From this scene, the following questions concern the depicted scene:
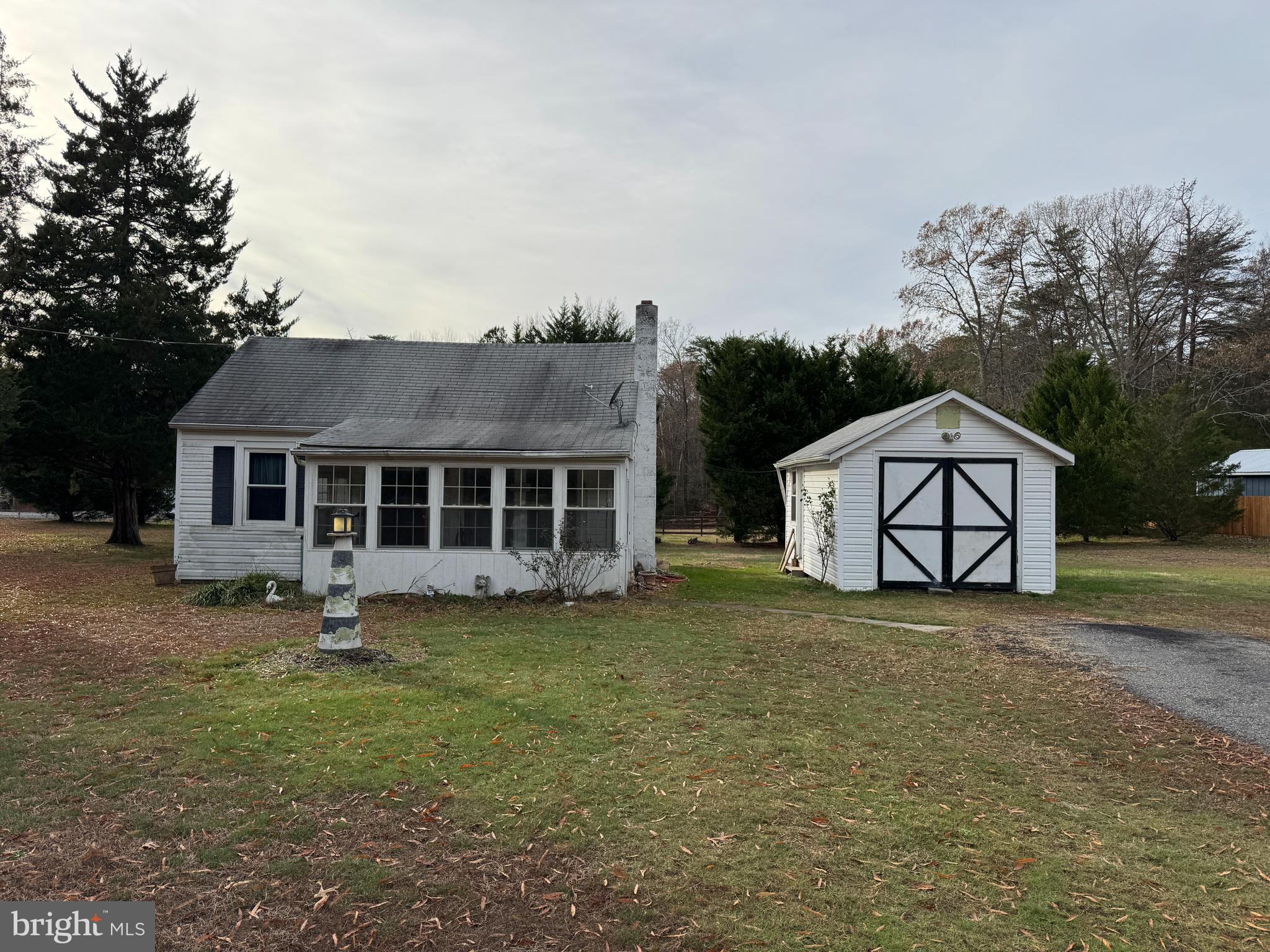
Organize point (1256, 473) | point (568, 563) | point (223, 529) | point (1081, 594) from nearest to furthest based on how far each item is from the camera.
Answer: point (568, 563)
point (1081, 594)
point (223, 529)
point (1256, 473)

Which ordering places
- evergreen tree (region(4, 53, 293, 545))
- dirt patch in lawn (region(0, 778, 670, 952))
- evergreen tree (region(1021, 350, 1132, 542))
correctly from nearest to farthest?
dirt patch in lawn (region(0, 778, 670, 952)) < evergreen tree (region(4, 53, 293, 545)) < evergreen tree (region(1021, 350, 1132, 542))

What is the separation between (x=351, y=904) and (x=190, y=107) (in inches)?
1100

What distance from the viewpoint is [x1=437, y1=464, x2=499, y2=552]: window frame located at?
43.2 ft

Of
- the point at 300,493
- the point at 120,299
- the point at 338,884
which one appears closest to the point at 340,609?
the point at 338,884

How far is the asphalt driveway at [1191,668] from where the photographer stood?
676cm

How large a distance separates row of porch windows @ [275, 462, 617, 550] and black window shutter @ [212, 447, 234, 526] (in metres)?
3.44

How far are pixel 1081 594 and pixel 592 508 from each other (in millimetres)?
9596

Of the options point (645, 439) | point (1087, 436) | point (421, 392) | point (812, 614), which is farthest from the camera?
point (1087, 436)

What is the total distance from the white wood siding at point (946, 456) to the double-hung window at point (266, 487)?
11060 millimetres

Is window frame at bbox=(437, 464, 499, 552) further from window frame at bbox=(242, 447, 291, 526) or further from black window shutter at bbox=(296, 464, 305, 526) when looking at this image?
window frame at bbox=(242, 447, 291, 526)

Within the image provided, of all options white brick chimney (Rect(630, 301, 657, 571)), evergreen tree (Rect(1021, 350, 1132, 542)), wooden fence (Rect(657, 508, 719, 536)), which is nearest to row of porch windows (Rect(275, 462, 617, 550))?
white brick chimney (Rect(630, 301, 657, 571))

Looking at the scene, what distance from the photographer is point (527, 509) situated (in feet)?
43.4

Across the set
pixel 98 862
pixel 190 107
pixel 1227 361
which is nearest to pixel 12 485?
pixel 190 107

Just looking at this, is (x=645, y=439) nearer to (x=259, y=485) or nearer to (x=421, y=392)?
(x=421, y=392)
